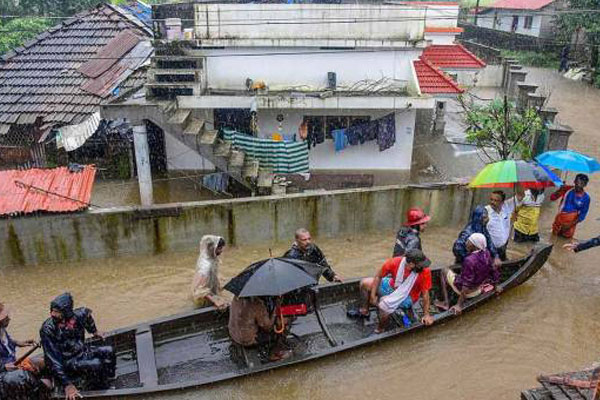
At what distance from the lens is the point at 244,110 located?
14.6 m

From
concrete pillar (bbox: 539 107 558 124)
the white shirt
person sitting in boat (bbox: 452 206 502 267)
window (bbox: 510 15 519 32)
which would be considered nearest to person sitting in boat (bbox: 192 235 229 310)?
person sitting in boat (bbox: 452 206 502 267)

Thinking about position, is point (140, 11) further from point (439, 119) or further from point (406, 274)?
point (406, 274)

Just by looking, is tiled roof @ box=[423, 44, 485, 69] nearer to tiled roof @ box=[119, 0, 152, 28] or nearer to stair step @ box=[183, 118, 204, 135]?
stair step @ box=[183, 118, 204, 135]

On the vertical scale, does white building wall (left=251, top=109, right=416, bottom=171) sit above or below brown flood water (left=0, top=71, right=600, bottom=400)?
above

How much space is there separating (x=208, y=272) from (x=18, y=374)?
301 centimetres

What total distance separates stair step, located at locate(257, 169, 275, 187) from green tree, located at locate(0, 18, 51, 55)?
14.9 m

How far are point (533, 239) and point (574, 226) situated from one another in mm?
957

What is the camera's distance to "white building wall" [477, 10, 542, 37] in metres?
33.7

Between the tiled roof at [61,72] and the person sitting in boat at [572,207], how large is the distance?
11372 mm

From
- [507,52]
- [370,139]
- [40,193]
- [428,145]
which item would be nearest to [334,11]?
[370,139]

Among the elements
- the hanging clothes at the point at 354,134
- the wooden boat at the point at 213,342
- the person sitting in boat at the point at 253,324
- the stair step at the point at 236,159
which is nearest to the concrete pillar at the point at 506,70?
the hanging clothes at the point at 354,134

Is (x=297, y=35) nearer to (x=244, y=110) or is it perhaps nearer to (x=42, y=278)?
(x=244, y=110)

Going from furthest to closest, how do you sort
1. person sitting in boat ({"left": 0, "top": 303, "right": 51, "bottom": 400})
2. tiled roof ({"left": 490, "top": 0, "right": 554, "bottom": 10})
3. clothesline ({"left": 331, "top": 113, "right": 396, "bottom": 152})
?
tiled roof ({"left": 490, "top": 0, "right": 554, "bottom": 10}) < clothesline ({"left": 331, "top": 113, "right": 396, "bottom": 152}) < person sitting in boat ({"left": 0, "top": 303, "right": 51, "bottom": 400})

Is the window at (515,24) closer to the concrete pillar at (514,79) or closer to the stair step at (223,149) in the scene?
the concrete pillar at (514,79)
